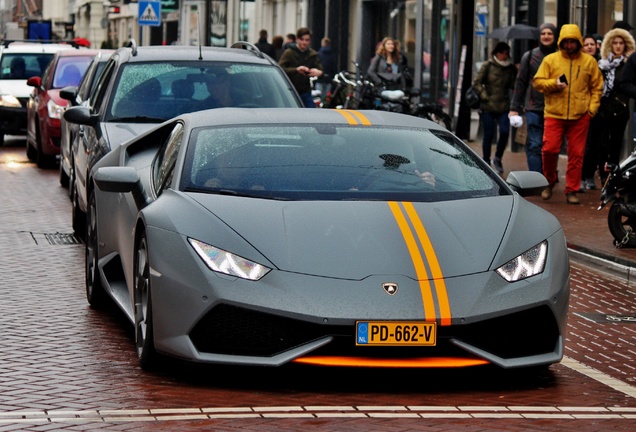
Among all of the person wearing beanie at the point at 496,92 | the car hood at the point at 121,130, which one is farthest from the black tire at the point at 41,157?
the car hood at the point at 121,130

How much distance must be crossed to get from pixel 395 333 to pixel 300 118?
190 centimetres

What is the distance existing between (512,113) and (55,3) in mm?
106994

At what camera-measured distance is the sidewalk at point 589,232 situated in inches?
476

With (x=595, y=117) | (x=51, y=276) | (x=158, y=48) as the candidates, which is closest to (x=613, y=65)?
(x=595, y=117)

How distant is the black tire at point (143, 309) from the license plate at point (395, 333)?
105cm

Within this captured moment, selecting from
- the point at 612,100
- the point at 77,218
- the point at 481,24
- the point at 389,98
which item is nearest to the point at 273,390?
the point at 77,218

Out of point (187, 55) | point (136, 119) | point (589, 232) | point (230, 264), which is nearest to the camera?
point (230, 264)

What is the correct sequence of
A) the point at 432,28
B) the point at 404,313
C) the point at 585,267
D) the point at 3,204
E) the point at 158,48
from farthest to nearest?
the point at 432,28 < the point at 3,204 < the point at 158,48 < the point at 585,267 < the point at 404,313

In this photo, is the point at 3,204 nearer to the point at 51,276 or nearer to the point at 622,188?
the point at 51,276

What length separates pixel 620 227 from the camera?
13.1 metres

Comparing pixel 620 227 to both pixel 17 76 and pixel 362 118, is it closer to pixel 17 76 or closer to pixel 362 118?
pixel 362 118

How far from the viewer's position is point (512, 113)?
17.9 m

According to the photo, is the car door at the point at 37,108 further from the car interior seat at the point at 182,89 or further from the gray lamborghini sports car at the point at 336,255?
the gray lamborghini sports car at the point at 336,255

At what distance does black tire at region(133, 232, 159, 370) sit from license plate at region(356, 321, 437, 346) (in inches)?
41.5
